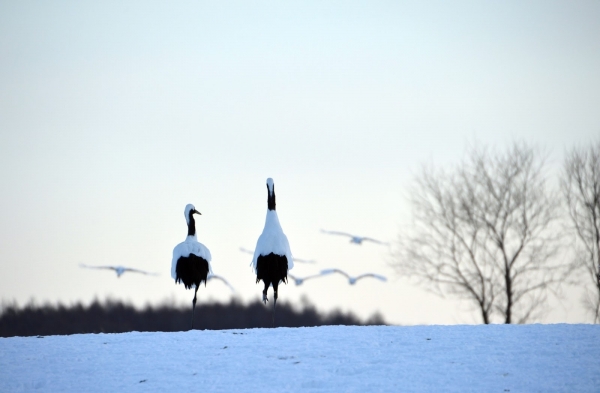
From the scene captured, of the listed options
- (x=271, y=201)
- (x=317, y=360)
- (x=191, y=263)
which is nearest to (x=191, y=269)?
(x=191, y=263)

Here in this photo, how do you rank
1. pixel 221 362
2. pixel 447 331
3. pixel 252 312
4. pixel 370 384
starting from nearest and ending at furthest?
pixel 370 384 → pixel 221 362 → pixel 447 331 → pixel 252 312

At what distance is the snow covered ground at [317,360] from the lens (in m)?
13.3

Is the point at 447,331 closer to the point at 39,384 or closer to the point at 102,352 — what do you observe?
the point at 102,352

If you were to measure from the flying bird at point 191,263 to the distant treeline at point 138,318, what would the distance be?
54490 millimetres

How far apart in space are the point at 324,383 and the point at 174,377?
2.61m

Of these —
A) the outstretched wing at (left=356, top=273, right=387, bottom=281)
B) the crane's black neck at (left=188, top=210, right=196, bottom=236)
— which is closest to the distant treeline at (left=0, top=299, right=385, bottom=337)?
the outstretched wing at (left=356, top=273, right=387, bottom=281)

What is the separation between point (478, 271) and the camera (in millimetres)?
32031

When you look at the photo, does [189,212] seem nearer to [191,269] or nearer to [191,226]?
[191,226]

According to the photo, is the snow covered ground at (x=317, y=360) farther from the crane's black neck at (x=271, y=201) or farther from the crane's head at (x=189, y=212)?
the crane's head at (x=189, y=212)

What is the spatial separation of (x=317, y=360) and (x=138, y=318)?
227 feet

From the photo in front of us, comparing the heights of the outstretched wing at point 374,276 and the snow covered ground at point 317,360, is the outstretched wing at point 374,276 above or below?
above

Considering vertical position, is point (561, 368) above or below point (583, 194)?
below

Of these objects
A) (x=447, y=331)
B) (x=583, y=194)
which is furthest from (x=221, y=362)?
(x=583, y=194)

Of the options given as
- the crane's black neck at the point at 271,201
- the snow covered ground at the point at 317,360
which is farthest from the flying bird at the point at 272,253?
the snow covered ground at the point at 317,360
